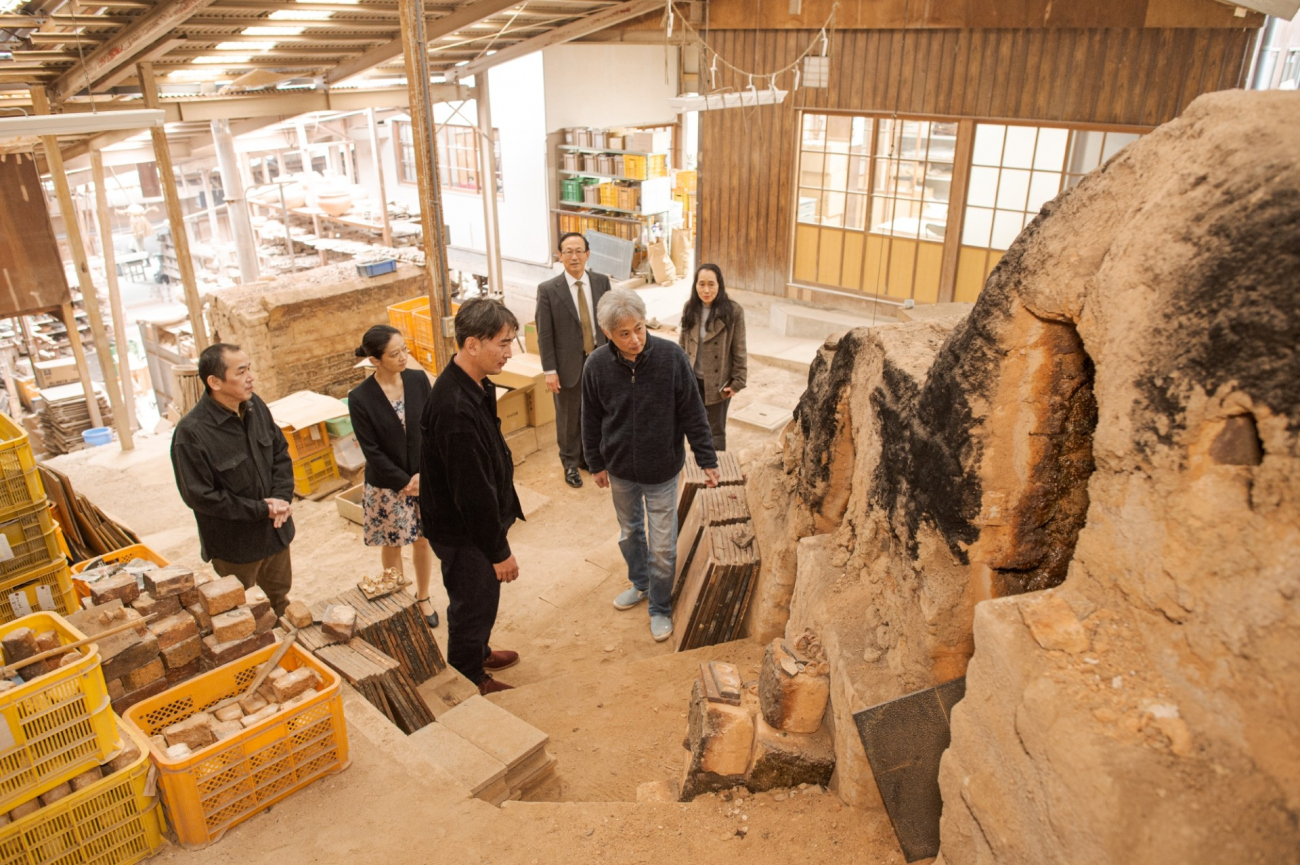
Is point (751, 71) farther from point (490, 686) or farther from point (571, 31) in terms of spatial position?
point (490, 686)

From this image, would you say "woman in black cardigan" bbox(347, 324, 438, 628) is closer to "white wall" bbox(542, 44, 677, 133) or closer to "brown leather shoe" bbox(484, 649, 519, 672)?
"brown leather shoe" bbox(484, 649, 519, 672)

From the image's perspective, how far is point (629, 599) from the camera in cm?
525

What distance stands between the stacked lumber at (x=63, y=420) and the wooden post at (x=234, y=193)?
2.99 m

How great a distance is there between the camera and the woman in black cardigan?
15.2 feet

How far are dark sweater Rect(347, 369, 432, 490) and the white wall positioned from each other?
33.6ft

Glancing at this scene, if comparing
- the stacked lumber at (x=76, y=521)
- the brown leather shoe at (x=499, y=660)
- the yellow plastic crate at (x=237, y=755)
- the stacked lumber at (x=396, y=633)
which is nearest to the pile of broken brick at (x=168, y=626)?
→ the yellow plastic crate at (x=237, y=755)

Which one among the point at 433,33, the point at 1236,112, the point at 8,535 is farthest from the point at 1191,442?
the point at 433,33

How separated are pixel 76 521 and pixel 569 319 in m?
3.44

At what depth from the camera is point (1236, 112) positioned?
6.39ft

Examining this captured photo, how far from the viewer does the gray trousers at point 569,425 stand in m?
6.73

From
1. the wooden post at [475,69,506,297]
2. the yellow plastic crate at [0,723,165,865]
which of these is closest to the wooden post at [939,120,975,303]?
the wooden post at [475,69,506,297]

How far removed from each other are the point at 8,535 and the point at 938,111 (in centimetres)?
921

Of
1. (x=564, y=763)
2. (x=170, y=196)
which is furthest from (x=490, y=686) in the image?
(x=170, y=196)

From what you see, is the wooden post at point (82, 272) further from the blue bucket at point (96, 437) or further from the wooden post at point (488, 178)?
the wooden post at point (488, 178)
